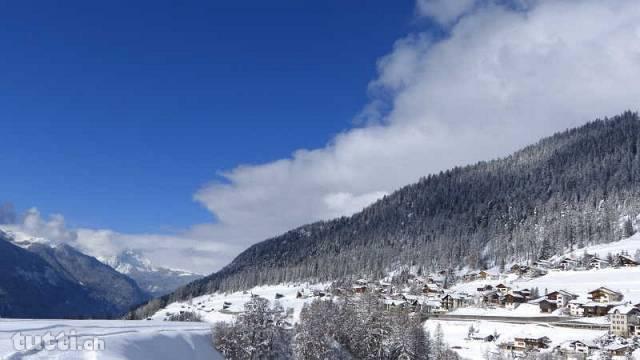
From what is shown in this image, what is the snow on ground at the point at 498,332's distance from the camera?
3886 inches

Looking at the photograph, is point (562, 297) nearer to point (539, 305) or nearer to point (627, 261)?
point (539, 305)

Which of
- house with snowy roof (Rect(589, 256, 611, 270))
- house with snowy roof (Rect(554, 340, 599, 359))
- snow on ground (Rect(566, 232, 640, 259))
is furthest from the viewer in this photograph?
snow on ground (Rect(566, 232, 640, 259))

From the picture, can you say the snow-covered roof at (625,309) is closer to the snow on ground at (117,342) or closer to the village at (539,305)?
the village at (539,305)

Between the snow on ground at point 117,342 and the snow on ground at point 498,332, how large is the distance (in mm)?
56570

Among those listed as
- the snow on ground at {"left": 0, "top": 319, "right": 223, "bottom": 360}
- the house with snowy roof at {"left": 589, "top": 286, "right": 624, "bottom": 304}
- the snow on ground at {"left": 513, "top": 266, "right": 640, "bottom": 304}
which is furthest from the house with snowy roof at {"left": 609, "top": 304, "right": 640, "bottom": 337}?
the snow on ground at {"left": 0, "top": 319, "right": 223, "bottom": 360}

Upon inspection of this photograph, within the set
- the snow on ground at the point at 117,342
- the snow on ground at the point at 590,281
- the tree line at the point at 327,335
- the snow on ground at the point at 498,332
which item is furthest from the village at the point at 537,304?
the snow on ground at the point at 117,342

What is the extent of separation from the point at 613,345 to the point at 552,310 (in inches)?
1411

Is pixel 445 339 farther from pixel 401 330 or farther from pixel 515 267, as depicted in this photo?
pixel 515 267

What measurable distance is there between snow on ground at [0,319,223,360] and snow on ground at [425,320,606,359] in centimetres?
5657

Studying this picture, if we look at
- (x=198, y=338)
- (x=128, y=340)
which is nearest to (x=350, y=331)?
(x=198, y=338)

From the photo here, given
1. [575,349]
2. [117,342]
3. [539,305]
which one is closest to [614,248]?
[539,305]

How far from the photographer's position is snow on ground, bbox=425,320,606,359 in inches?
3886

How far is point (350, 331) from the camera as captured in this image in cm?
7538

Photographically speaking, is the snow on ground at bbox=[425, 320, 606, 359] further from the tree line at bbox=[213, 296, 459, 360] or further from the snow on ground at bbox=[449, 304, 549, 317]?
the tree line at bbox=[213, 296, 459, 360]
